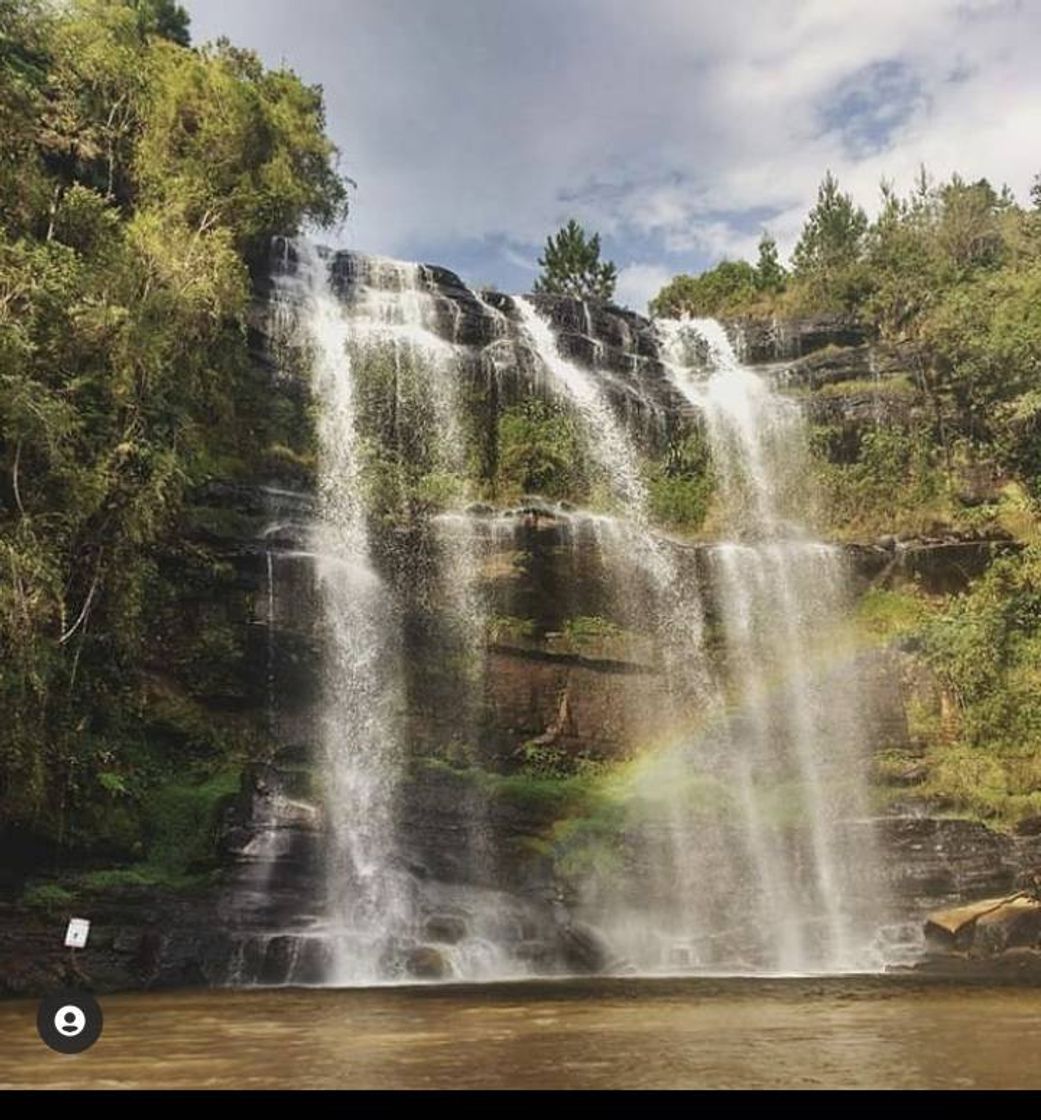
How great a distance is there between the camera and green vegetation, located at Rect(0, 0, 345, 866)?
35.2 ft

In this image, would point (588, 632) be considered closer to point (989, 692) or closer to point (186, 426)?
point (989, 692)

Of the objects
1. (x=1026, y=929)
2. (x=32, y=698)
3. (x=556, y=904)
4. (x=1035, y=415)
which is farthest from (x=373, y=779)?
(x=1035, y=415)

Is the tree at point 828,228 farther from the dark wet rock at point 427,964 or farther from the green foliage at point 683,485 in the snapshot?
the dark wet rock at point 427,964

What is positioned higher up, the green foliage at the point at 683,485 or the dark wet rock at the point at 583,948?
the green foliage at the point at 683,485

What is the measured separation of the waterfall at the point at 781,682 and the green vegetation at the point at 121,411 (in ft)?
23.1

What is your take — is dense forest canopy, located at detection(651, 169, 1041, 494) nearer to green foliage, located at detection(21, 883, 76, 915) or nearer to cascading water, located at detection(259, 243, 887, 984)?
cascading water, located at detection(259, 243, 887, 984)

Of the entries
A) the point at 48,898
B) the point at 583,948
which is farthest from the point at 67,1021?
the point at 583,948

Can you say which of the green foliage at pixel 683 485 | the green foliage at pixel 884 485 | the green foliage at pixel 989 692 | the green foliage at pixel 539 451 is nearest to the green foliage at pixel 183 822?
the green foliage at pixel 539 451

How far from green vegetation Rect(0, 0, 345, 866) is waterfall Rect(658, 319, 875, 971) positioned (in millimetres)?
7041

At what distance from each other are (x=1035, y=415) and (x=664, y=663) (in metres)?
8.22

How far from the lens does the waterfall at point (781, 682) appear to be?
13.5m

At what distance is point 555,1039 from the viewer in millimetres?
6324

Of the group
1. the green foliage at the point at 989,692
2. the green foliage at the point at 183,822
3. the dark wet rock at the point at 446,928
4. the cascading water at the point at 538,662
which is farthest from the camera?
the green foliage at the point at 989,692

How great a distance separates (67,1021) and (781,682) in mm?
14174
